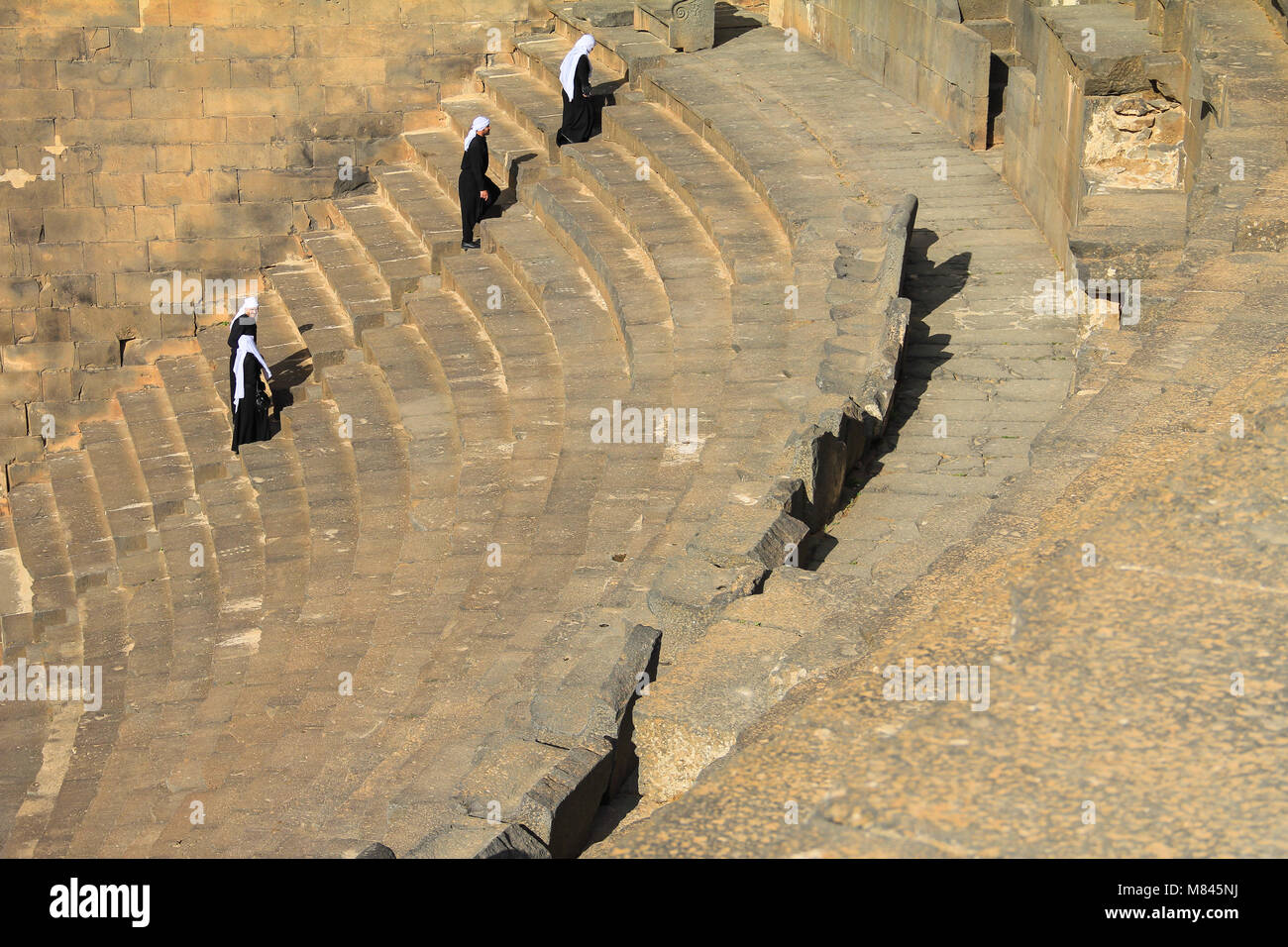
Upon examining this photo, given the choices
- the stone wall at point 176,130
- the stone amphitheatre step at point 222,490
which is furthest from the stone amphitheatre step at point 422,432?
the stone wall at point 176,130

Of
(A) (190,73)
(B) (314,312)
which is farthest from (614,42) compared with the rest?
(A) (190,73)

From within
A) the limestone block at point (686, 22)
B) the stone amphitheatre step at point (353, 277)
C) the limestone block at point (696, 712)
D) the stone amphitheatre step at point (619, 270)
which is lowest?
the stone amphitheatre step at point (353, 277)

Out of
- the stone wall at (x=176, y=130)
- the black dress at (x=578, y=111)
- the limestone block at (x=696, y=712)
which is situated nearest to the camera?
the limestone block at (x=696, y=712)

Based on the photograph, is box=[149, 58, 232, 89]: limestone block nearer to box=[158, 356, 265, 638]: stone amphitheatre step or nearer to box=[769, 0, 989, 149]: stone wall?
box=[158, 356, 265, 638]: stone amphitheatre step

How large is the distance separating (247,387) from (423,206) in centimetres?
359

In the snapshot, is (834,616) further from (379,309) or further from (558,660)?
(379,309)

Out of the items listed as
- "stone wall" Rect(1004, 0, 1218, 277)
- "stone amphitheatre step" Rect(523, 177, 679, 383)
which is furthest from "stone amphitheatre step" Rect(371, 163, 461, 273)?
"stone wall" Rect(1004, 0, 1218, 277)

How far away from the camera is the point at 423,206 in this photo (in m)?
15.4

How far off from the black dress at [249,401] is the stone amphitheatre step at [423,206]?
214cm

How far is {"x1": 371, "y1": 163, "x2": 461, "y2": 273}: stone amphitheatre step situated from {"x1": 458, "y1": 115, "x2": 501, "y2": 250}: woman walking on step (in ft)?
0.70

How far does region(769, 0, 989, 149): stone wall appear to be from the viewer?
13.1 m

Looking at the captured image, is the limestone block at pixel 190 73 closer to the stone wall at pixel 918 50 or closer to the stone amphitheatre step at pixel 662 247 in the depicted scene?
the stone amphitheatre step at pixel 662 247

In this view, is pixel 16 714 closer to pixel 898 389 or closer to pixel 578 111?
pixel 898 389

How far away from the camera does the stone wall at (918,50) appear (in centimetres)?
1312
